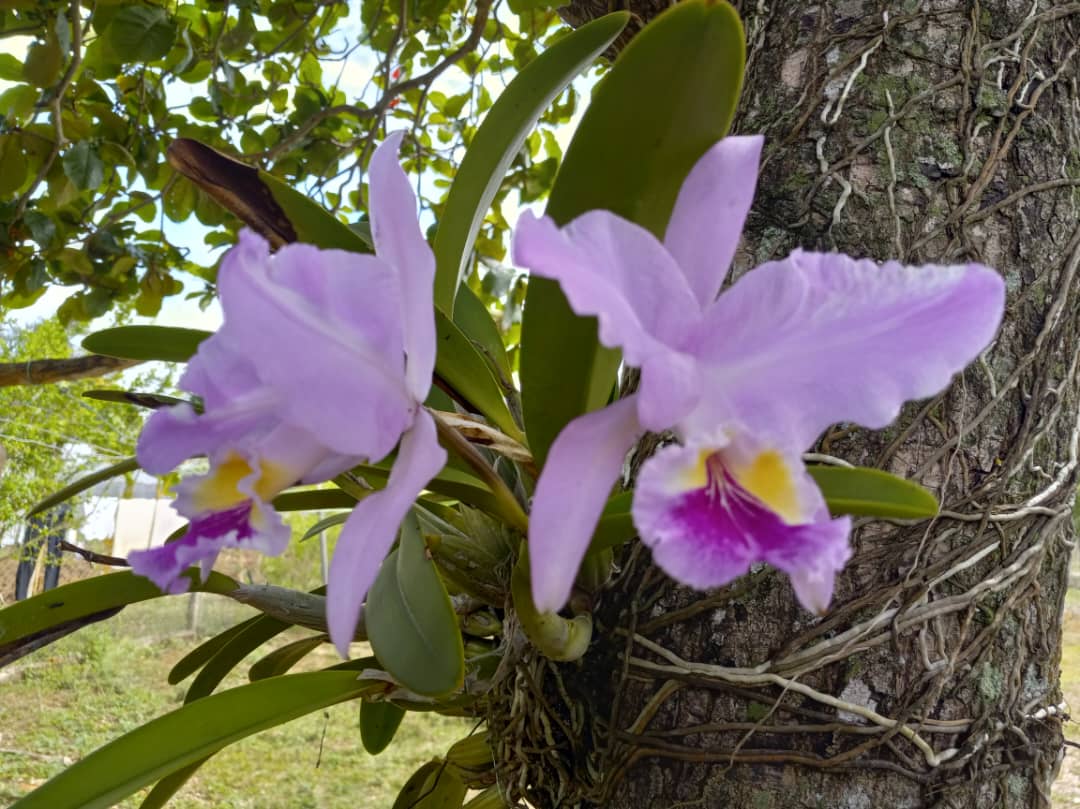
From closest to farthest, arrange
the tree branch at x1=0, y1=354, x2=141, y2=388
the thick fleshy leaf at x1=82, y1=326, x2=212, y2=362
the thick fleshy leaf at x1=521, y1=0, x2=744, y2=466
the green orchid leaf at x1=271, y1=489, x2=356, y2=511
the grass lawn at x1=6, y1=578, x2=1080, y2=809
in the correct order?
the thick fleshy leaf at x1=521, y1=0, x2=744, y2=466 < the thick fleshy leaf at x1=82, y1=326, x2=212, y2=362 < the green orchid leaf at x1=271, y1=489, x2=356, y2=511 < the tree branch at x1=0, y1=354, x2=141, y2=388 < the grass lawn at x1=6, y1=578, x2=1080, y2=809

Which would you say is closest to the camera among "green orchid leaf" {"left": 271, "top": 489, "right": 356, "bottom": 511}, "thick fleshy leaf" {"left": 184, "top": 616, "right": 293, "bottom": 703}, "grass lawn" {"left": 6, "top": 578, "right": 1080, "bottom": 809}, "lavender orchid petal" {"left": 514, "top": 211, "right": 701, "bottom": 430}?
"lavender orchid petal" {"left": 514, "top": 211, "right": 701, "bottom": 430}

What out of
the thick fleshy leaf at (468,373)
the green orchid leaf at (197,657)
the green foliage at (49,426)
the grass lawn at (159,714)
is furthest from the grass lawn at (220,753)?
the thick fleshy leaf at (468,373)

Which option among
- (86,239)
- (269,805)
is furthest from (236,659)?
(269,805)

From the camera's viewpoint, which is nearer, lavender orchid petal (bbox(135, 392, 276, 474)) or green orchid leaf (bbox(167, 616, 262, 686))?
lavender orchid petal (bbox(135, 392, 276, 474))

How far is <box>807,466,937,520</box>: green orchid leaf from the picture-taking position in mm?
428

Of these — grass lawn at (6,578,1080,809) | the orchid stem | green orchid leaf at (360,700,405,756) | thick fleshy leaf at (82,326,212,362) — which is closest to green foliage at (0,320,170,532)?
grass lawn at (6,578,1080,809)

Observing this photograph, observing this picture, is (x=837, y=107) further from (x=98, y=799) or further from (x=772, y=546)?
(x=98, y=799)

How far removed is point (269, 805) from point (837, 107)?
2.96 m

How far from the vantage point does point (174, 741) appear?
542mm

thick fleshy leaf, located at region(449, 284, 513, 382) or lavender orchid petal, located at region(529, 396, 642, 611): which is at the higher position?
lavender orchid petal, located at region(529, 396, 642, 611)

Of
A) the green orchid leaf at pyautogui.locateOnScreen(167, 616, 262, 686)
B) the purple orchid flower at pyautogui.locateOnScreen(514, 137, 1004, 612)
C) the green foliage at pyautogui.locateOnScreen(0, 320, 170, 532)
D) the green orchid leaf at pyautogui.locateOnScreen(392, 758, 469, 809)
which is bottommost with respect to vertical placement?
the green foliage at pyautogui.locateOnScreen(0, 320, 170, 532)

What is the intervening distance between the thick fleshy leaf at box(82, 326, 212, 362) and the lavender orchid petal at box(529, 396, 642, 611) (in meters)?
0.37

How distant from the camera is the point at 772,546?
314 millimetres

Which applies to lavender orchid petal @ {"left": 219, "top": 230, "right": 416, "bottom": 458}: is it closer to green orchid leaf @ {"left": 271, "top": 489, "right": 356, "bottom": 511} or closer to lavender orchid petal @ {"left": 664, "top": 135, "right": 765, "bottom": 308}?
lavender orchid petal @ {"left": 664, "top": 135, "right": 765, "bottom": 308}
